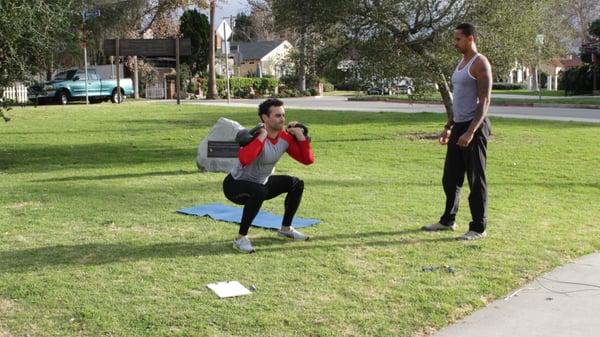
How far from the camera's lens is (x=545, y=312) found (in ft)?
14.6

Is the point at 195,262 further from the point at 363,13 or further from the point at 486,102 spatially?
the point at 363,13

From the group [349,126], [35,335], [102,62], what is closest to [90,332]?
[35,335]

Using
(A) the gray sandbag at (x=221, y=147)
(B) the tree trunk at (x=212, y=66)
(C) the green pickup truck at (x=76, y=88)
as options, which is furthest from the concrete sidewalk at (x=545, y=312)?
(B) the tree trunk at (x=212, y=66)

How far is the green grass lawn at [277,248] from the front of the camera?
14.0 feet

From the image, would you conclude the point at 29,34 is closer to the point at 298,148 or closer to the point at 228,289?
the point at 298,148

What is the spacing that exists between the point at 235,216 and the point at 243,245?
1.38 metres

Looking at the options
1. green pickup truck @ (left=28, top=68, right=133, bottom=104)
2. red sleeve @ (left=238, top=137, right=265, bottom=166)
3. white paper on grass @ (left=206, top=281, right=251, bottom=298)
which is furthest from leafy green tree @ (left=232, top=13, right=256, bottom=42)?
white paper on grass @ (left=206, top=281, right=251, bottom=298)

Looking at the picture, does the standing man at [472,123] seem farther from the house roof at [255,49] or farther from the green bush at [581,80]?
the house roof at [255,49]

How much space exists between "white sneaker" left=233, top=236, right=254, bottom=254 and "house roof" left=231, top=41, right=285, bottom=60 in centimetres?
7029

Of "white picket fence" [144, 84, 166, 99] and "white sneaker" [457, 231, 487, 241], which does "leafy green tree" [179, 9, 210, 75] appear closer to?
"white picket fence" [144, 84, 166, 99]

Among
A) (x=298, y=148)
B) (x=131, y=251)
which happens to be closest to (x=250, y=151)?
(x=298, y=148)

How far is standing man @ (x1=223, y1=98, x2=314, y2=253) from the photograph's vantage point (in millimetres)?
5727

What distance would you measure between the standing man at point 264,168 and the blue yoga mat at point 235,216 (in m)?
0.62

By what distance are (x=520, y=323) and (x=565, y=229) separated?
8.95ft
